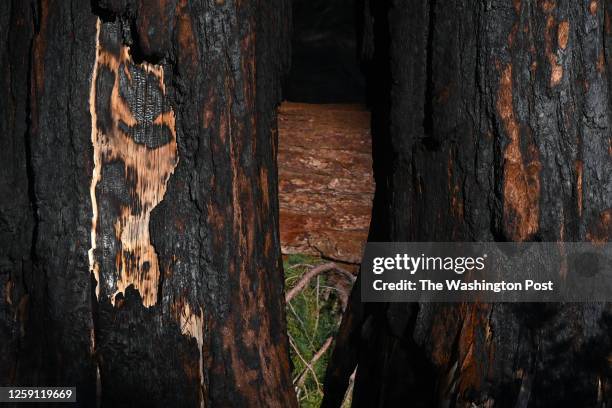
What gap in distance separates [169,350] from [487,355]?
0.57 meters

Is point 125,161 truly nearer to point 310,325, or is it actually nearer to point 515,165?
point 515,165

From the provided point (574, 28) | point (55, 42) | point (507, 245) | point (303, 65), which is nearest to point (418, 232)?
point (507, 245)

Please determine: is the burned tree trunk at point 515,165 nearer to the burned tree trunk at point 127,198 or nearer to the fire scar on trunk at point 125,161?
the burned tree trunk at point 127,198

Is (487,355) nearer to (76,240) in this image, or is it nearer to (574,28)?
(574,28)

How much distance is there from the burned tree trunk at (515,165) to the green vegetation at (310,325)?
69 centimetres

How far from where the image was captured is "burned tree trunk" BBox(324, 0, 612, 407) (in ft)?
5.45

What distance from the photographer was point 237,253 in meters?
1.71

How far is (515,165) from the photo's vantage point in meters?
1.66

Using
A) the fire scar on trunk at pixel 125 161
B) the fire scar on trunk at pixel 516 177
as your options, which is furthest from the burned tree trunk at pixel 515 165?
the fire scar on trunk at pixel 125 161

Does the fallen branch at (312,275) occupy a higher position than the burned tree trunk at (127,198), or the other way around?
the burned tree trunk at (127,198)

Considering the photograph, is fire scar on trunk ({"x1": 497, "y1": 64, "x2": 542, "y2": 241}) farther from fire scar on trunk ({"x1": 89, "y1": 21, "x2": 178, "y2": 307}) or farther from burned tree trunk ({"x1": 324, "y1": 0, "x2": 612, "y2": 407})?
fire scar on trunk ({"x1": 89, "y1": 21, "x2": 178, "y2": 307})

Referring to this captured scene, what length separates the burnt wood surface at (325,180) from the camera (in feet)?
8.27

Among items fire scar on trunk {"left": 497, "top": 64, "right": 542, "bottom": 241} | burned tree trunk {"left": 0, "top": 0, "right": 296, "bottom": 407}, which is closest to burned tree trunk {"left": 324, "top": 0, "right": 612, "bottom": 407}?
fire scar on trunk {"left": 497, "top": 64, "right": 542, "bottom": 241}

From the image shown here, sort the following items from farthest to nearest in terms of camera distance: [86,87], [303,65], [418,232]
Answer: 1. [303,65]
2. [418,232]
3. [86,87]
